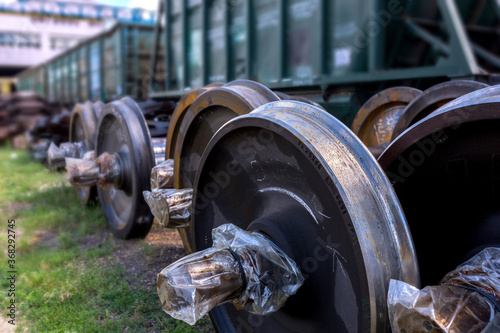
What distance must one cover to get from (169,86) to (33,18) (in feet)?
89.2

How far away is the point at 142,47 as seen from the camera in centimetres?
910

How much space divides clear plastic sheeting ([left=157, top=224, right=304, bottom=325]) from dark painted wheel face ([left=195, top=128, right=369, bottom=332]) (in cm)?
6

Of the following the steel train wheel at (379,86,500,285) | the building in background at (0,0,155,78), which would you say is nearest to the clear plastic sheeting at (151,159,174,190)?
the steel train wheel at (379,86,500,285)

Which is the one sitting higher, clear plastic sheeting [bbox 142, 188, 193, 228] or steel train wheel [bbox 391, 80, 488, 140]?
steel train wheel [bbox 391, 80, 488, 140]

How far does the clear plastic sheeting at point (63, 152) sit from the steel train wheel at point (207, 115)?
1.96 metres

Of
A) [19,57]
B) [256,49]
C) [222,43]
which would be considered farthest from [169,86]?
[19,57]

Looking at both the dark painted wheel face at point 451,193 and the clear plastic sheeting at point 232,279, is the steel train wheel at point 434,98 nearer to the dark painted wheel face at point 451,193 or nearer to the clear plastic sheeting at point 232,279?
the dark painted wheel face at point 451,193

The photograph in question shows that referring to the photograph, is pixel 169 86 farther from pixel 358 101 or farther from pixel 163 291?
pixel 163 291

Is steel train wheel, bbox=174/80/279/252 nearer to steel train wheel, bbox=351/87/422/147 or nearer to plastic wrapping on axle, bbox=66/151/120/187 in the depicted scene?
plastic wrapping on axle, bbox=66/151/120/187

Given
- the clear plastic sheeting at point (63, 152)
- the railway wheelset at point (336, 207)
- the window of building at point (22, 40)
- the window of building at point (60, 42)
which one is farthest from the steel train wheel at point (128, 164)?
the window of building at point (22, 40)

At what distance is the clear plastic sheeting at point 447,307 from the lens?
116cm

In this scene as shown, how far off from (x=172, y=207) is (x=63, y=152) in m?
2.52

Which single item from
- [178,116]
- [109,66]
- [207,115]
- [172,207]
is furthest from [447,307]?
[109,66]

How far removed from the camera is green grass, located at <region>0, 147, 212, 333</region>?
2.27 m
